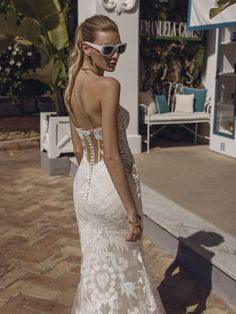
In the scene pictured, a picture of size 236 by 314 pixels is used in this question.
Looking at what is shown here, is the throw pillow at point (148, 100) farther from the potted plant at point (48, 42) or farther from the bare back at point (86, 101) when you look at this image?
the bare back at point (86, 101)

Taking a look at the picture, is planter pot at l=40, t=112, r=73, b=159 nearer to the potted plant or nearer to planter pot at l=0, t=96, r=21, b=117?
the potted plant

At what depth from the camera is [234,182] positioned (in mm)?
5848

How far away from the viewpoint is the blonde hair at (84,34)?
2.19 meters

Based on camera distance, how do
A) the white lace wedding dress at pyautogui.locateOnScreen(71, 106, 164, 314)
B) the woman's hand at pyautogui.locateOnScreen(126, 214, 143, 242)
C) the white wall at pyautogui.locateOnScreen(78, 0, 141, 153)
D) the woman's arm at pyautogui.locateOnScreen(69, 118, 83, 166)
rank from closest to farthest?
the woman's hand at pyautogui.locateOnScreen(126, 214, 143, 242), the white lace wedding dress at pyautogui.locateOnScreen(71, 106, 164, 314), the woman's arm at pyautogui.locateOnScreen(69, 118, 83, 166), the white wall at pyautogui.locateOnScreen(78, 0, 141, 153)

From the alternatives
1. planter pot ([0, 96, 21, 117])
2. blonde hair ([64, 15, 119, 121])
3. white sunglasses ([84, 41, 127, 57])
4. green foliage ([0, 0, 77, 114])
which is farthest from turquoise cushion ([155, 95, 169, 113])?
white sunglasses ([84, 41, 127, 57])

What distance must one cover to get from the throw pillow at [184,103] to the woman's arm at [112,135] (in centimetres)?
632

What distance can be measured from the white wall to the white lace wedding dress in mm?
5064

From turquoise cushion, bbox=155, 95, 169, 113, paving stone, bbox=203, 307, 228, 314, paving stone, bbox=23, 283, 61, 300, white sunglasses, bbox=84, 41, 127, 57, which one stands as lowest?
paving stone, bbox=23, 283, 61, 300

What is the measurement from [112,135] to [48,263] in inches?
85.5

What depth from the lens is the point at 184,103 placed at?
27.3 ft

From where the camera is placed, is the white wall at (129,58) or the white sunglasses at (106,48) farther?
the white wall at (129,58)

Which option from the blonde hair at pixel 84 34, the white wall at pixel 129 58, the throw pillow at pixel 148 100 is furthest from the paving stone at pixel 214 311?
the throw pillow at pixel 148 100

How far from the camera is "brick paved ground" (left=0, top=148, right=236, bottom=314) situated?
3.27 meters

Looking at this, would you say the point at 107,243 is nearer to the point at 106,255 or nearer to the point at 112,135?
the point at 106,255
